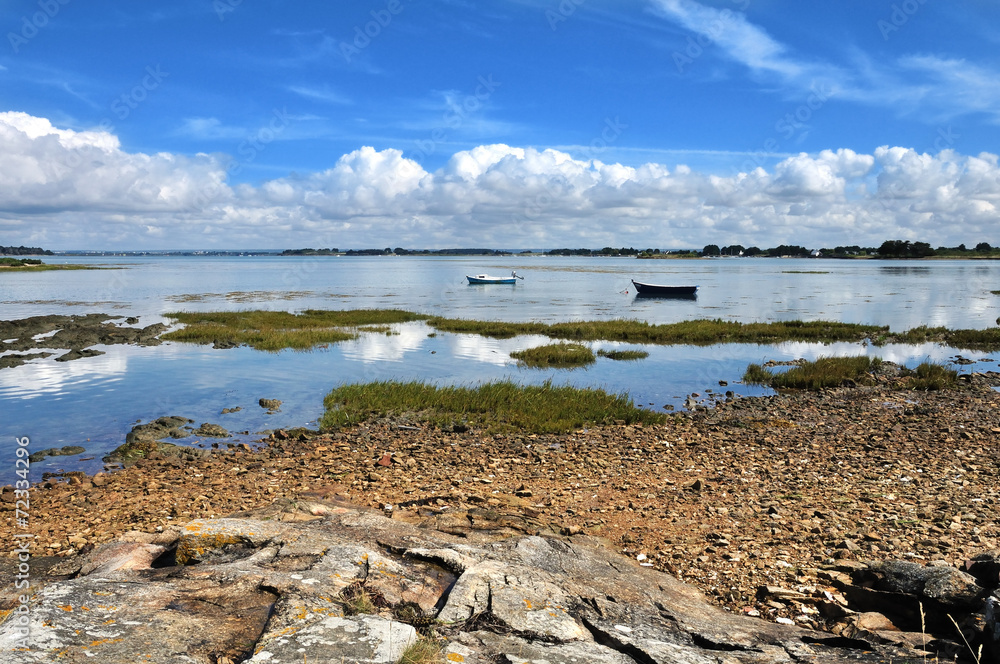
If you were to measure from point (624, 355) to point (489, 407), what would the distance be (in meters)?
15.1

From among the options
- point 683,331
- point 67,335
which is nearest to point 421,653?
point 683,331

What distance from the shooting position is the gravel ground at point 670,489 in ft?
30.4

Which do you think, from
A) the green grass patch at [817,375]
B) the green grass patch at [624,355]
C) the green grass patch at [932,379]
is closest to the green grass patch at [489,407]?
the green grass patch at [817,375]

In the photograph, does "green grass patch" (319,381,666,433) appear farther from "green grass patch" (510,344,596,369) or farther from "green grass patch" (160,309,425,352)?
"green grass patch" (160,309,425,352)

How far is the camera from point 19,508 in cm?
1110

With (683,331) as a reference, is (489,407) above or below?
below

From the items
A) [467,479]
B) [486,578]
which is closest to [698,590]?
[486,578]

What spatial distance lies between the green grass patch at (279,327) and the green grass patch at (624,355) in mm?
16754

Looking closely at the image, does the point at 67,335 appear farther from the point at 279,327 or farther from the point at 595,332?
the point at 595,332

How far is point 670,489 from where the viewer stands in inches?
493

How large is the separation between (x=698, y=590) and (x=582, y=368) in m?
22.1

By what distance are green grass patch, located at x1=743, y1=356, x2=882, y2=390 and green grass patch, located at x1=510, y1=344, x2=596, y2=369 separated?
8018mm

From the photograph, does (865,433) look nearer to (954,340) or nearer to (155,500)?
(155,500)

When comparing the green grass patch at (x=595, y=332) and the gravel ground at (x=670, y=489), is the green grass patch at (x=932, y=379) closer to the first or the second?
the gravel ground at (x=670, y=489)
